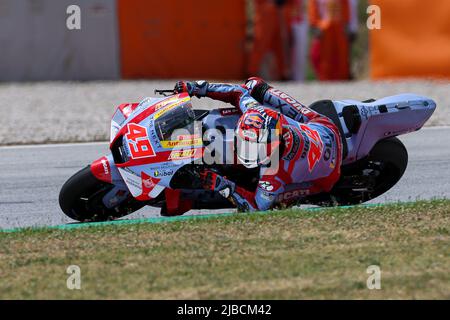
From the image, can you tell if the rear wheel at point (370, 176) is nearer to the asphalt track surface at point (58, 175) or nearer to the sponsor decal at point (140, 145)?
the asphalt track surface at point (58, 175)

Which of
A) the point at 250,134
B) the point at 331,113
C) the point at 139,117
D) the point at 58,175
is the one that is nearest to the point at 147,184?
the point at 139,117

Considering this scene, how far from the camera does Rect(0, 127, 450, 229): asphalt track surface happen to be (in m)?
7.38

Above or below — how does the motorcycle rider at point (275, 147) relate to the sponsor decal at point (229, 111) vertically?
below

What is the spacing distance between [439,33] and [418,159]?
17.5 feet

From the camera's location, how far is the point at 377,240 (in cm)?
588

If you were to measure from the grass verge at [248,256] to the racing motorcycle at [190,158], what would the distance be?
11.4 inches

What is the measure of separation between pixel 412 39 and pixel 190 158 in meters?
8.53

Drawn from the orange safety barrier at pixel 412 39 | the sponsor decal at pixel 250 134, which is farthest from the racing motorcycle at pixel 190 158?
the orange safety barrier at pixel 412 39

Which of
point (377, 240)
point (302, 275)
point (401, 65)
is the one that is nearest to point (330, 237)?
point (377, 240)

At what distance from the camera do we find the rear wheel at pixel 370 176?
7004 millimetres

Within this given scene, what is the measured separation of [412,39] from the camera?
46.1ft

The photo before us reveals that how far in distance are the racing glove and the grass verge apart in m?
1.04

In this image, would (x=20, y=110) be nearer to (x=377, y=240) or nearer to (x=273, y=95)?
(x=273, y=95)
